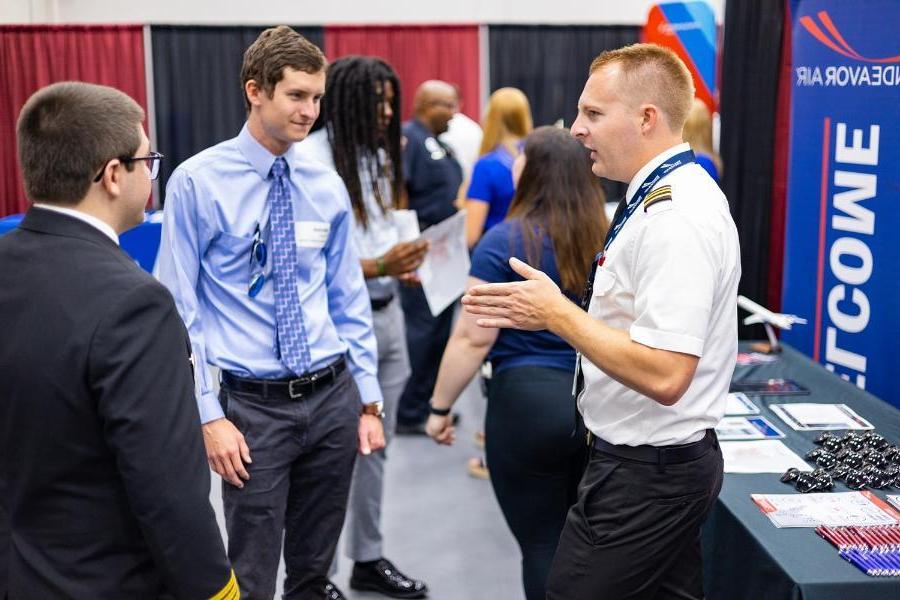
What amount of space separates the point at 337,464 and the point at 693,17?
3775 mm

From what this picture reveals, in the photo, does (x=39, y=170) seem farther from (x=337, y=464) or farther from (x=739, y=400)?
(x=739, y=400)

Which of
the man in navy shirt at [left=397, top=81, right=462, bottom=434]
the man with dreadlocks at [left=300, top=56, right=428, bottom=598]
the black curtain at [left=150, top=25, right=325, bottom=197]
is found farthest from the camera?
the black curtain at [left=150, top=25, right=325, bottom=197]

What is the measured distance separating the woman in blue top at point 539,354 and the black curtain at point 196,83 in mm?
5267

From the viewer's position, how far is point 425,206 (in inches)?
188

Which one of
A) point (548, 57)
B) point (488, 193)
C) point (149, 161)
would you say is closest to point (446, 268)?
point (488, 193)

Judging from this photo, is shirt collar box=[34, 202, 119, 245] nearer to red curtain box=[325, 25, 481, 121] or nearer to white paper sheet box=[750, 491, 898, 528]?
white paper sheet box=[750, 491, 898, 528]

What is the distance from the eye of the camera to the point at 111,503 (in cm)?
135

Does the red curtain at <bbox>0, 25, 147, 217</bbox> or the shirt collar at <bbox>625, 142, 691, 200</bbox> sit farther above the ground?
the red curtain at <bbox>0, 25, 147, 217</bbox>

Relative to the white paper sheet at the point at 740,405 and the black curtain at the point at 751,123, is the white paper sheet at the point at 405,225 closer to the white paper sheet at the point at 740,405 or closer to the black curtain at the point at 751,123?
the white paper sheet at the point at 740,405

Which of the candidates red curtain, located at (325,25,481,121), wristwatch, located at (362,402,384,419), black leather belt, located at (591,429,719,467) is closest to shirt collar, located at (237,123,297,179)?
wristwatch, located at (362,402,384,419)

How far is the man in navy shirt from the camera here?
4.62 m

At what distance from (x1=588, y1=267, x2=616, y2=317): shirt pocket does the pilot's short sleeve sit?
122 millimetres

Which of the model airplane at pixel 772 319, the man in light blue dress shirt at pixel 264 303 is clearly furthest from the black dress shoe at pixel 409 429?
the man in light blue dress shirt at pixel 264 303

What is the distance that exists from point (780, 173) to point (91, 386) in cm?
308
